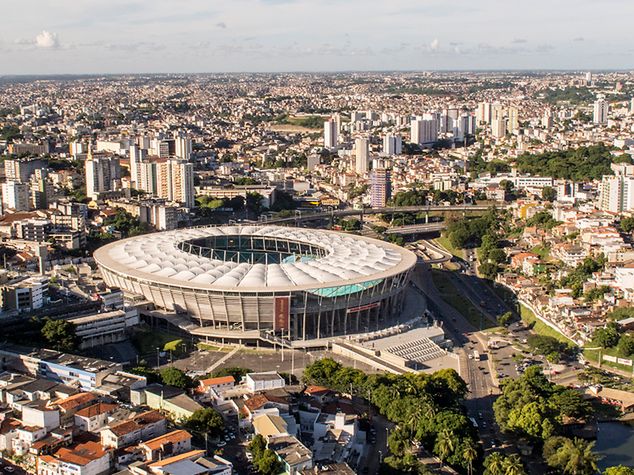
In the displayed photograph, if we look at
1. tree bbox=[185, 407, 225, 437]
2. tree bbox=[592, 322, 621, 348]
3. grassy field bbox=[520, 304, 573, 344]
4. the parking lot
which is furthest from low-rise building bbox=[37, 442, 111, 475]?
grassy field bbox=[520, 304, 573, 344]

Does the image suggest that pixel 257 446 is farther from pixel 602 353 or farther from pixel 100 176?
pixel 100 176

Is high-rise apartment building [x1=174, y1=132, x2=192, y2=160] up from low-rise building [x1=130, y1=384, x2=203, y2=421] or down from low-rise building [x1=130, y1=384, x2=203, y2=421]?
up

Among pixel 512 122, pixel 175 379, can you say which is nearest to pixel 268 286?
pixel 175 379

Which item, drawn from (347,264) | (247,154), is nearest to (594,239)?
(347,264)

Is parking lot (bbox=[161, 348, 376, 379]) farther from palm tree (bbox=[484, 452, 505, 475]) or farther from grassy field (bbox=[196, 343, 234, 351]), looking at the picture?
palm tree (bbox=[484, 452, 505, 475])

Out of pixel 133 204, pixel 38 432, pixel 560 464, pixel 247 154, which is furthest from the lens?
pixel 247 154

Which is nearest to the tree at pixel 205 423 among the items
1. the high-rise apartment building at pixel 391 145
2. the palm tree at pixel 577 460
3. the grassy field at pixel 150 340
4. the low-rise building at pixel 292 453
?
the low-rise building at pixel 292 453

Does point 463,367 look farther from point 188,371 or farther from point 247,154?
point 247,154
